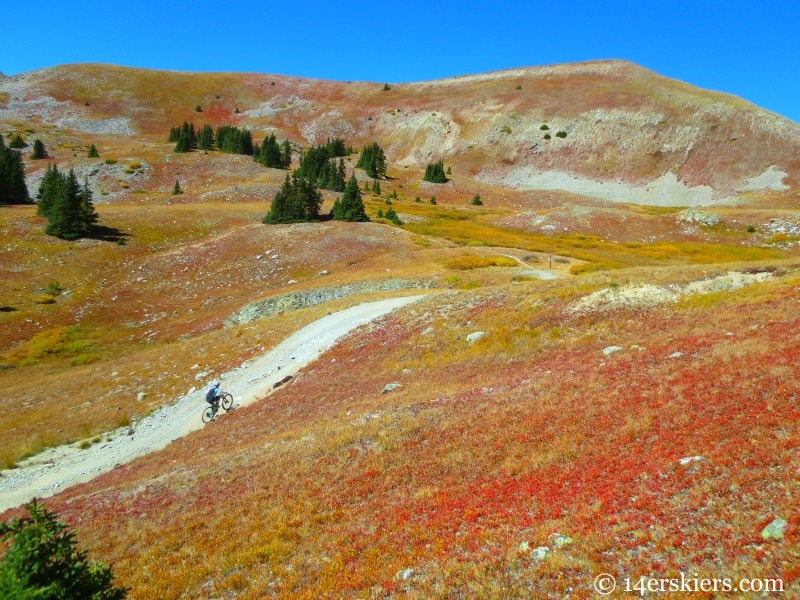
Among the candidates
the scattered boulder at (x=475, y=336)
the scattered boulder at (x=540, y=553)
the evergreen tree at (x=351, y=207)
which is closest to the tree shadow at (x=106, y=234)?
the evergreen tree at (x=351, y=207)

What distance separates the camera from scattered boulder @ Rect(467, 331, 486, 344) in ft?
81.6

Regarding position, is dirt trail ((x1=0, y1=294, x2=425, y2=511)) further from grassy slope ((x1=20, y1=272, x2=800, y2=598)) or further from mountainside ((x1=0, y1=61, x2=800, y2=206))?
mountainside ((x1=0, y1=61, x2=800, y2=206))

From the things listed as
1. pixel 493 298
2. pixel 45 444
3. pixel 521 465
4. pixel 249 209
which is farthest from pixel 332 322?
pixel 249 209

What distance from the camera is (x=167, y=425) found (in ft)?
77.6

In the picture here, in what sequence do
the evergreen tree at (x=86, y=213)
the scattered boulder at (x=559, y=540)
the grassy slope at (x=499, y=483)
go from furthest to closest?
1. the evergreen tree at (x=86, y=213)
2. the scattered boulder at (x=559, y=540)
3. the grassy slope at (x=499, y=483)

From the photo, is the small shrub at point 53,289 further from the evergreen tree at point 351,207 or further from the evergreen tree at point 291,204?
the evergreen tree at point 351,207

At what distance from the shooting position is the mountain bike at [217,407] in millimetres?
23156

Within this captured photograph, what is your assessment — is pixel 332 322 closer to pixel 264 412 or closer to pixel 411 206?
pixel 264 412

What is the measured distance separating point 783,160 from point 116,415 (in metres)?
139

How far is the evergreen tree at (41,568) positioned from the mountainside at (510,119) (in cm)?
12524

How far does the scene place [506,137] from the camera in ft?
460

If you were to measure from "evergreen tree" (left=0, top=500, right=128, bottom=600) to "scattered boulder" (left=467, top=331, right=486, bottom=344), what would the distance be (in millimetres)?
20038

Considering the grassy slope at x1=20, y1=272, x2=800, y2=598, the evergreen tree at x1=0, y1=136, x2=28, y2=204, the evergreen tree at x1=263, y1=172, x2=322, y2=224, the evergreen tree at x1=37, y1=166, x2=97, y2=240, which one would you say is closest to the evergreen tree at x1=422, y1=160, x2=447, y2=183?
the evergreen tree at x1=263, y1=172, x2=322, y2=224

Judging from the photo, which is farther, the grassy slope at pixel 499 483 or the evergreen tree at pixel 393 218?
the evergreen tree at pixel 393 218
